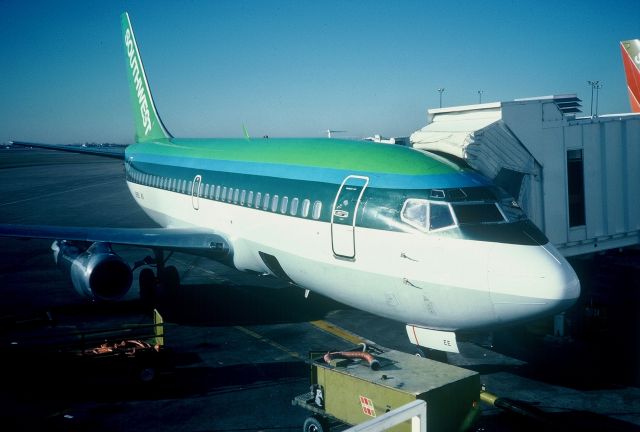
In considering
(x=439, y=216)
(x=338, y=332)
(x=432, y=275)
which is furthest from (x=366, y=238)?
(x=338, y=332)

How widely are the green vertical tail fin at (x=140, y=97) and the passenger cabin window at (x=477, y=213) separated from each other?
18.7 m

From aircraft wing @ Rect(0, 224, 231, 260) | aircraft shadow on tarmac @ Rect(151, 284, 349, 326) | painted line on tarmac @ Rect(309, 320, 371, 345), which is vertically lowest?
painted line on tarmac @ Rect(309, 320, 371, 345)

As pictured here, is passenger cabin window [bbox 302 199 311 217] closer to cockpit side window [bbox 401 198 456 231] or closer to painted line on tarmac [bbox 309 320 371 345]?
cockpit side window [bbox 401 198 456 231]

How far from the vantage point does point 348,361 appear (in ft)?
28.8

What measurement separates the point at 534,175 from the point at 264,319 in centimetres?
813

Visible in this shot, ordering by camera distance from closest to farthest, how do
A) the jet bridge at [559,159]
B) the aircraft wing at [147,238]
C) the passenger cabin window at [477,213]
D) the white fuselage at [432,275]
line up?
the white fuselage at [432,275] → the passenger cabin window at [477,213] → the jet bridge at [559,159] → the aircraft wing at [147,238]

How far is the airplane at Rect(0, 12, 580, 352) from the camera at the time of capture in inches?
357

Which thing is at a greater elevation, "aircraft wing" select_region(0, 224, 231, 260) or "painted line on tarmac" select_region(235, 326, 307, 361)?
"aircraft wing" select_region(0, 224, 231, 260)

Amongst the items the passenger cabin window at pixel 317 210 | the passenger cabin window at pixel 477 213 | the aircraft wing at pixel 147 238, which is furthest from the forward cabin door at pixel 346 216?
the aircraft wing at pixel 147 238

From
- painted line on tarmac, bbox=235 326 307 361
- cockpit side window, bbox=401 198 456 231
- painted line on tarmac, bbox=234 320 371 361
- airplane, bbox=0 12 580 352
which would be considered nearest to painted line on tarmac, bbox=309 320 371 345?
painted line on tarmac, bbox=234 320 371 361

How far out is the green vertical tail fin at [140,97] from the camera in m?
26.7

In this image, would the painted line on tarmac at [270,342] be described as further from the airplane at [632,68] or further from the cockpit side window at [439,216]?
the airplane at [632,68]

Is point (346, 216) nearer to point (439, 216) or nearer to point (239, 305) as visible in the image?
point (439, 216)

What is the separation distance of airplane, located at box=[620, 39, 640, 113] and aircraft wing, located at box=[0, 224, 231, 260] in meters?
19.8
